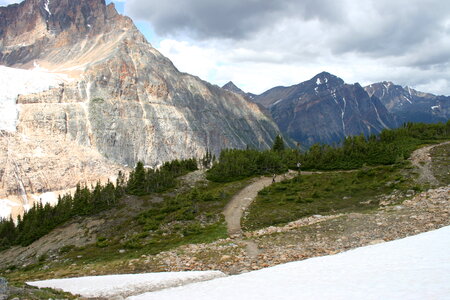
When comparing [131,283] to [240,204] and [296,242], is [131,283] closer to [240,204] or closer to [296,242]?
[296,242]

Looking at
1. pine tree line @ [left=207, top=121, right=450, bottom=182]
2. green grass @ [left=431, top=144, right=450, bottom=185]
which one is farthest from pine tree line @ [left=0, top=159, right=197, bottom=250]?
green grass @ [left=431, top=144, right=450, bottom=185]

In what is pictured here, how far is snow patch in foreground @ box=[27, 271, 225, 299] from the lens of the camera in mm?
14320

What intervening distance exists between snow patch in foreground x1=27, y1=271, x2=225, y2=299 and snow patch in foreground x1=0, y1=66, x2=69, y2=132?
16469 centimetres

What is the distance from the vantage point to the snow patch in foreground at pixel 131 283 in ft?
47.0

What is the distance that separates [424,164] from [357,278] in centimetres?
3444

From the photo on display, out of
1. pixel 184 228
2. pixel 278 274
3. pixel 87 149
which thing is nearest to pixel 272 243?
pixel 278 274

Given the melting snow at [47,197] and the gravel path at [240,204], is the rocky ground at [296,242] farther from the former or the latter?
the melting snow at [47,197]

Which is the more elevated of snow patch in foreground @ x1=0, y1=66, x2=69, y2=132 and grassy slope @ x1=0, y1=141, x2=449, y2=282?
snow patch in foreground @ x1=0, y1=66, x2=69, y2=132

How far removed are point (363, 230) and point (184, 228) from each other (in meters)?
16.7

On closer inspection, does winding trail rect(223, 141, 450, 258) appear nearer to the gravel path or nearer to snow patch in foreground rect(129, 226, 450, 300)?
the gravel path

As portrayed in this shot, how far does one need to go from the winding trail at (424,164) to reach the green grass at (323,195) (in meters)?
1.65

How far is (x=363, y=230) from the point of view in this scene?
19375mm

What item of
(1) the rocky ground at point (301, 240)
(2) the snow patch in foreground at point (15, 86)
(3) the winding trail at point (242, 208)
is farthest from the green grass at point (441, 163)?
(2) the snow patch in foreground at point (15, 86)

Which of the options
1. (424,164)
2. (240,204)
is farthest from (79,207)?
(424,164)
